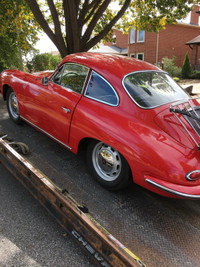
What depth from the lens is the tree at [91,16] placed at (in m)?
7.08

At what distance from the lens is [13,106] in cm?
481

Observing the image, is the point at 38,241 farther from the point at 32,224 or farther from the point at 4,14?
the point at 4,14

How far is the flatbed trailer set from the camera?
5.70ft

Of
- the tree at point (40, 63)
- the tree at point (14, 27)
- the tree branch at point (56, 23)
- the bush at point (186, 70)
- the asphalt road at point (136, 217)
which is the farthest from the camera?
the bush at point (186, 70)

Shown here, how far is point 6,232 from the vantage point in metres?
2.26

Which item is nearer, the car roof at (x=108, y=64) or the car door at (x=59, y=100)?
the car roof at (x=108, y=64)

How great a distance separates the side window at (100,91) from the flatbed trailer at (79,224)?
124 cm

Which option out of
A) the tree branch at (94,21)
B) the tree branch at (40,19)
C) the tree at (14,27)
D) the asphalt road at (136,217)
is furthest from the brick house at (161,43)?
the asphalt road at (136,217)

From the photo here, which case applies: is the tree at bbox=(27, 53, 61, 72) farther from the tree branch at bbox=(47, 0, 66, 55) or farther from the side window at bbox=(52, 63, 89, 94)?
the side window at bbox=(52, 63, 89, 94)

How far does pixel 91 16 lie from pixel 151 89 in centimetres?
687

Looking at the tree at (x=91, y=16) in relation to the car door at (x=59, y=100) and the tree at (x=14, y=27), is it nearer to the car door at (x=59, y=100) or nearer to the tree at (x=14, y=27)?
the tree at (x=14, y=27)

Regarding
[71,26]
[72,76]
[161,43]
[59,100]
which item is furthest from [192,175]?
[161,43]

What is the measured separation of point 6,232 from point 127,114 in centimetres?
181

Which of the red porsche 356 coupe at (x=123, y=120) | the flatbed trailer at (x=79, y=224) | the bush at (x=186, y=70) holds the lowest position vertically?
the bush at (x=186, y=70)
